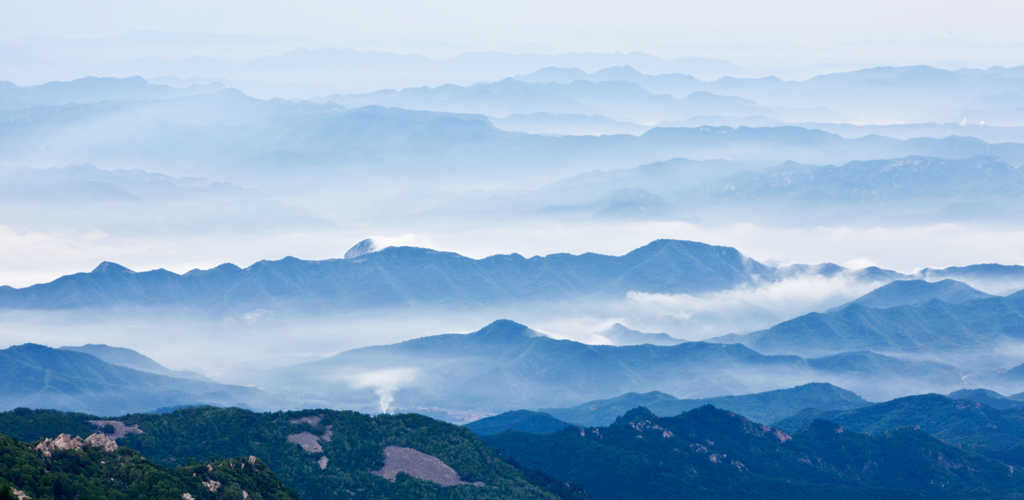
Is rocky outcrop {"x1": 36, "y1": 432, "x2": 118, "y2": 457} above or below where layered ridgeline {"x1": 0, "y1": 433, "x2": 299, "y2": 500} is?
above

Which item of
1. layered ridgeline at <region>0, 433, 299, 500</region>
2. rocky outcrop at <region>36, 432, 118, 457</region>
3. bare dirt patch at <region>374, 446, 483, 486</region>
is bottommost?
bare dirt patch at <region>374, 446, 483, 486</region>

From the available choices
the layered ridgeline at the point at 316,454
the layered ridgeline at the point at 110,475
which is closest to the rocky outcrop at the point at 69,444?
the layered ridgeline at the point at 110,475

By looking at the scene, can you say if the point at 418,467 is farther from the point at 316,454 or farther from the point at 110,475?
the point at 110,475

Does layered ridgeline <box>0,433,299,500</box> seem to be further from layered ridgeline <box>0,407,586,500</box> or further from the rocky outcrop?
layered ridgeline <box>0,407,586,500</box>

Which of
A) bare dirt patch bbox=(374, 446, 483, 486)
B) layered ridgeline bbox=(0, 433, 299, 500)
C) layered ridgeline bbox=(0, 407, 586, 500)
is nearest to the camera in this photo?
layered ridgeline bbox=(0, 433, 299, 500)

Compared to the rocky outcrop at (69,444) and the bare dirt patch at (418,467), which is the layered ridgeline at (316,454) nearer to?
the bare dirt patch at (418,467)

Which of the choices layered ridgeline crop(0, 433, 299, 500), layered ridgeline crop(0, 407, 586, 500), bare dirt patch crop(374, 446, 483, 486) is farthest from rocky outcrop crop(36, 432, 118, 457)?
bare dirt patch crop(374, 446, 483, 486)

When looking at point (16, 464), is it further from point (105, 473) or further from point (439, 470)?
point (439, 470)
